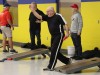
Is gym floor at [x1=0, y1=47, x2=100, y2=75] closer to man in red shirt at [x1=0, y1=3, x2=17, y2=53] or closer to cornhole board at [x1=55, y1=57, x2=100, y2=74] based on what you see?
cornhole board at [x1=55, y1=57, x2=100, y2=74]

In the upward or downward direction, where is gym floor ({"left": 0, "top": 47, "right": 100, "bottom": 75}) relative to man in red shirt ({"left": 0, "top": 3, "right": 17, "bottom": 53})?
downward

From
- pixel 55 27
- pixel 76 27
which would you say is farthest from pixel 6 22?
pixel 55 27

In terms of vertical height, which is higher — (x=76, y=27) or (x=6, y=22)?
(x=76, y=27)

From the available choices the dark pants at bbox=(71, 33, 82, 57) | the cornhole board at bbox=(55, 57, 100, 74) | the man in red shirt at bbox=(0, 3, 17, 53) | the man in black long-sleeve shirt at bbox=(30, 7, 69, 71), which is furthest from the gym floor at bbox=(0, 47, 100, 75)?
the man in red shirt at bbox=(0, 3, 17, 53)

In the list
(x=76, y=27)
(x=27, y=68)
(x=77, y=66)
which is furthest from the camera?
(x=76, y=27)

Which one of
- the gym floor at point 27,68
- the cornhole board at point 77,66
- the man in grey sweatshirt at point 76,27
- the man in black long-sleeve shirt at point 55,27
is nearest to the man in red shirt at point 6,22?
the gym floor at point 27,68

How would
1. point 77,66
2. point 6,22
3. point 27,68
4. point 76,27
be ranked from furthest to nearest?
point 6,22, point 76,27, point 27,68, point 77,66

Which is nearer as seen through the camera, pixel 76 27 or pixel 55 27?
pixel 55 27

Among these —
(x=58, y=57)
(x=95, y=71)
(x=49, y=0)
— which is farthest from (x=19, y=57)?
(x=49, y=0)

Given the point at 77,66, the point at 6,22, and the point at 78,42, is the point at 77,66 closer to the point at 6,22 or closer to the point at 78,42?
the point at 78,42

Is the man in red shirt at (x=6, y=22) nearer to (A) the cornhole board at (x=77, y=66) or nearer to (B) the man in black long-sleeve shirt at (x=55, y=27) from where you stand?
(B) the man in black long-sleeve shirt at (x=55, y=27)

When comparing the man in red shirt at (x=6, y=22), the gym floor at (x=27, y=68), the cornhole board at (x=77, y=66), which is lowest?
the gym floor at (x=27, y=68)

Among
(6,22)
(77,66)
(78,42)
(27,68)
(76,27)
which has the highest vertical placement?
(76,27)

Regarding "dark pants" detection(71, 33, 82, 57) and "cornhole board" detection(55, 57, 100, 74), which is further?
"dark pants" detection(71, 33, 82, 57)
